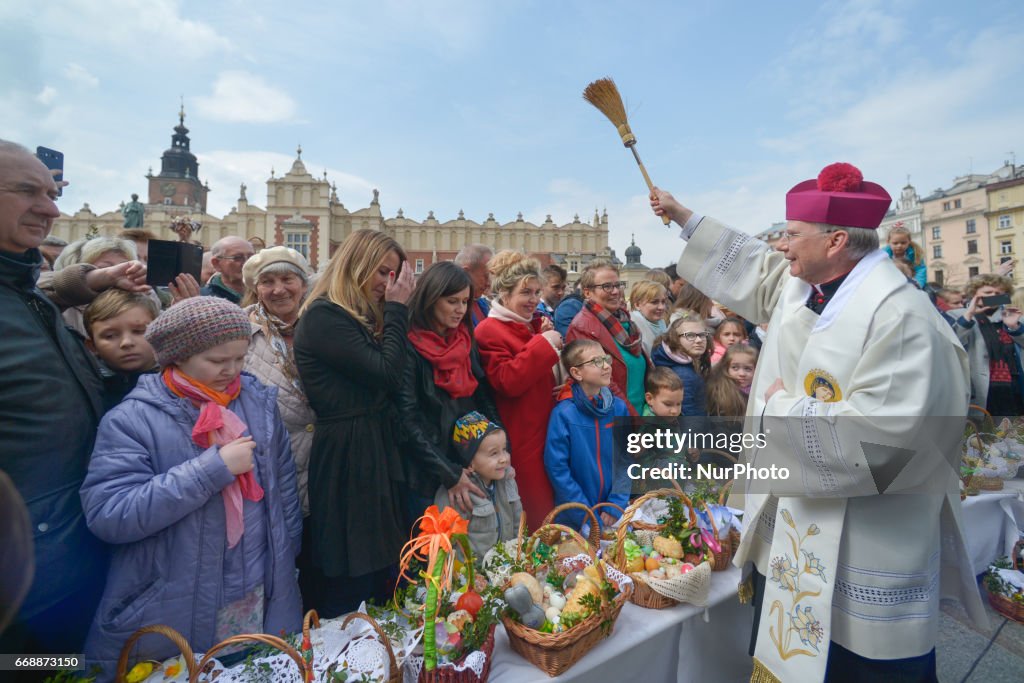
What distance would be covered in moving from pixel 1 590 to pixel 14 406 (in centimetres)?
113

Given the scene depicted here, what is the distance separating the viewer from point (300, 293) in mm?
2645

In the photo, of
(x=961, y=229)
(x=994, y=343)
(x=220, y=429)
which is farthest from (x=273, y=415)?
(x=961, y=229)

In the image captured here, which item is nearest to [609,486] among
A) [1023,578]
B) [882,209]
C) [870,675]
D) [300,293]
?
[870,675]

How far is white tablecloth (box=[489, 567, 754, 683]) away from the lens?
5.47ft

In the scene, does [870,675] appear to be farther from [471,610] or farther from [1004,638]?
[1004,638]

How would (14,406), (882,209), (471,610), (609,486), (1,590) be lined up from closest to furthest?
(1,590), (14,406), (471,610), (882,209), (609,486)

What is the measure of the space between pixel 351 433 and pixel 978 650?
3.82 metres

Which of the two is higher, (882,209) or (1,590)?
(882,209)

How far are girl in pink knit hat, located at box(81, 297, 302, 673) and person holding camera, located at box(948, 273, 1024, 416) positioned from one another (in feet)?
22.7

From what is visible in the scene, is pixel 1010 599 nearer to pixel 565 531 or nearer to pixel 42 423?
pixel 565 531

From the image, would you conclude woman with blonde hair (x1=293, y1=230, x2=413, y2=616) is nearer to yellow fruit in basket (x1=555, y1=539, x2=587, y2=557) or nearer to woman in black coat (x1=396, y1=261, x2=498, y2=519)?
woman in black coat (x1=396, y1=261, x2=498, y2=519)

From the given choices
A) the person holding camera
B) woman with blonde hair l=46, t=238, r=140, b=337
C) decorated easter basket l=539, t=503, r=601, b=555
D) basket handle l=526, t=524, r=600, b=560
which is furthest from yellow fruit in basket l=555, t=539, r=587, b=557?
the person holding camera

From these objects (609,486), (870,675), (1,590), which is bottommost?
(870,675)

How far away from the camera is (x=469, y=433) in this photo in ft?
8.00
